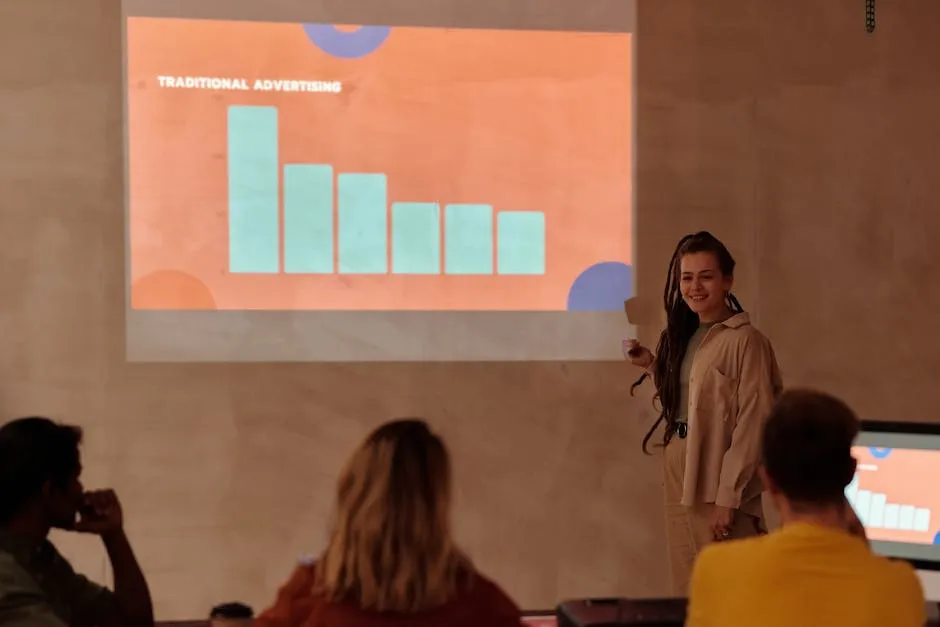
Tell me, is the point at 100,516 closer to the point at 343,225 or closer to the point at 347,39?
the point at 343,225

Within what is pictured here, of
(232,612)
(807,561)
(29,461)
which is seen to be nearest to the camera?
(807,561)

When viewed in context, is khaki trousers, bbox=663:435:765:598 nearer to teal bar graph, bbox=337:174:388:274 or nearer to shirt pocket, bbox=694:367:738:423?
shirt pocket, bbox=694:367:738:423

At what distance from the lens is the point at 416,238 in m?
3.39

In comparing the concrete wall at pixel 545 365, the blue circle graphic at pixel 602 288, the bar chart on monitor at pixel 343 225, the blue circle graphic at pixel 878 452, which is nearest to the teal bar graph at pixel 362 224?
the bar chart on monitor at pixel 343 225

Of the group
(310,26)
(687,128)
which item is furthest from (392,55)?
(687,128)

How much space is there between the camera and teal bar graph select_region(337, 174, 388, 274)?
336 cm

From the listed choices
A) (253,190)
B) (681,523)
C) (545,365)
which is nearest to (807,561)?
(681,523)

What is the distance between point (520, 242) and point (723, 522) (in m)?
1.40

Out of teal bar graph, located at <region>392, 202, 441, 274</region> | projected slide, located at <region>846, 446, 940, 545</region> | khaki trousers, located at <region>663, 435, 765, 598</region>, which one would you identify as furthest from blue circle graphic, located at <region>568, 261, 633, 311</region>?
projected slide, located at <region>846, 446, 940, 545</region>

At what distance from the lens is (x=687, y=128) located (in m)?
3.53

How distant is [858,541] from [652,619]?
34cm

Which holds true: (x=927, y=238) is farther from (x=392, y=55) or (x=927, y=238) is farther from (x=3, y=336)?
(x=3, y=336)

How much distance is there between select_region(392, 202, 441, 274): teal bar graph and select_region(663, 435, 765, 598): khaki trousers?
115cm

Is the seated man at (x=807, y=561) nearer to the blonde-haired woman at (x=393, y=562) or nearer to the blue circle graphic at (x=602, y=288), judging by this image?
the blonde-haired woman at (x=393, y=562)
